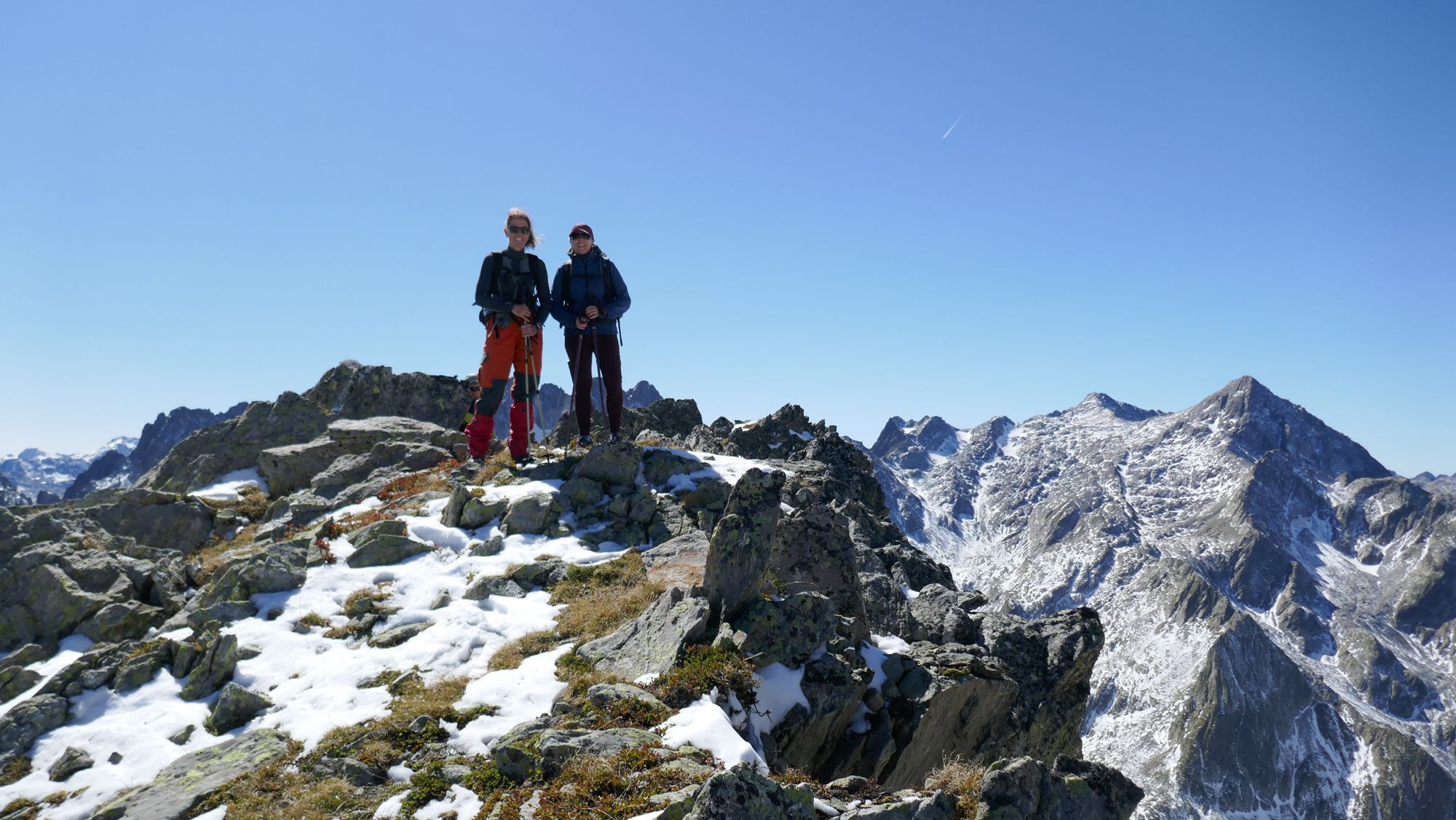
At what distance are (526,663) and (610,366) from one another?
935 centimetres

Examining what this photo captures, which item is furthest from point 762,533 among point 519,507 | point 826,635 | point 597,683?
point 519,507

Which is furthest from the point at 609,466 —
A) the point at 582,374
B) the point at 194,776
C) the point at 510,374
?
the point at 194,776

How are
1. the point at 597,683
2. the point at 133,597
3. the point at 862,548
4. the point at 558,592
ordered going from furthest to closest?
the point at 862,548 → the point at 133,597 → the point at 558,592 → the point at 597,683

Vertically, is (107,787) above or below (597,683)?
below

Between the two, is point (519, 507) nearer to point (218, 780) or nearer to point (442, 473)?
point (442, 473)

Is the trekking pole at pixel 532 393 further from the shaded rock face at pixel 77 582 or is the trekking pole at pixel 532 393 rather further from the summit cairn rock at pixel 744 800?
the summit cairn rock at pixel 744 800

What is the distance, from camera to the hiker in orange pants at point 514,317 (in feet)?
62.8

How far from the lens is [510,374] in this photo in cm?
2025

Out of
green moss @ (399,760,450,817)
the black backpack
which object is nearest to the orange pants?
the black backpack

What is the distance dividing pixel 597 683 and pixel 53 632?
1346cm

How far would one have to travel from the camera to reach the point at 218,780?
379 inches

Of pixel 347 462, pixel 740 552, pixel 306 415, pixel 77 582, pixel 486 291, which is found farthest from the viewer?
pixel 306 415

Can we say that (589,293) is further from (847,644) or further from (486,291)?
(847,644)

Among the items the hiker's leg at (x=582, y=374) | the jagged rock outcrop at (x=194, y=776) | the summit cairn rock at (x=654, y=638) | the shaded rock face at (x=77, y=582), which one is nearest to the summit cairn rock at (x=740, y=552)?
the summit cairn rock at (x=654, y=638)
